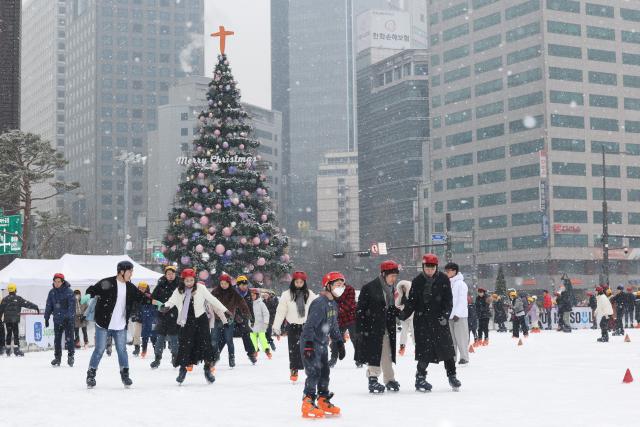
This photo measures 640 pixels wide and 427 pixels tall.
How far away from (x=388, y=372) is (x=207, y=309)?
3335 mm

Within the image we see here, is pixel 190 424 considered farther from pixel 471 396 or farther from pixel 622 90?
pixel 622 90

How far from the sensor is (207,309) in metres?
14.9

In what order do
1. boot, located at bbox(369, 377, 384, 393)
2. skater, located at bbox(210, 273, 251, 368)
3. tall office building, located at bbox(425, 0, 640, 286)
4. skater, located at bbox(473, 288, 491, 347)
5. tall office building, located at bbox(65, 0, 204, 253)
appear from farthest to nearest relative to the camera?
tall office building, located at bbox(65, 0, 204, 253) → tall office building, located at bbox(425, 0, 640, 286) → skater, located at bbox(473, 288, 491, 347) → skater, located at bbox(210, 273, 251, 368) → boot, located at bbox(369, 377, 384, 393)

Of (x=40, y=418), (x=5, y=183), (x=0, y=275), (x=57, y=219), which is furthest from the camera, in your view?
(x=57, y=219)

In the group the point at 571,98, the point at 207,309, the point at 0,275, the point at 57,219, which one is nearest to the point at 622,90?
the point at 571,98

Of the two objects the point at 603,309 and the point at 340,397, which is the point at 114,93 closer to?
the point at 603,309

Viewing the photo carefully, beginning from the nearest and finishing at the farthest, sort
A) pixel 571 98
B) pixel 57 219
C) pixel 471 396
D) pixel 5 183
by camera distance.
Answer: pixel 471 396 → pixel 5 183 → pixel 57 219 → pixel 571 98

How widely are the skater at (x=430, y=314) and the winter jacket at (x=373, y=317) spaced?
218 mm

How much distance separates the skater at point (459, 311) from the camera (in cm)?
1702

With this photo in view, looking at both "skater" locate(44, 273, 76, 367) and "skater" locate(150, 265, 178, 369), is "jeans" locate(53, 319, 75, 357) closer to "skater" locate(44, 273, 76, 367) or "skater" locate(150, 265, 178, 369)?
"skater" locate(44, 273, 76, 367)

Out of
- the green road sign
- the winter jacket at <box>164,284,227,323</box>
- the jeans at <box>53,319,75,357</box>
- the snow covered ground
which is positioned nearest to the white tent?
the green road sign

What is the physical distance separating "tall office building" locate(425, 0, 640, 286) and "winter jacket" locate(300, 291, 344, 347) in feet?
325

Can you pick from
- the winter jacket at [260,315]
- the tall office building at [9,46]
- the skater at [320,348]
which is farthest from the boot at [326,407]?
the tall office building at [9,46]

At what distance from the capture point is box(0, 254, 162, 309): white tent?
3194cm
